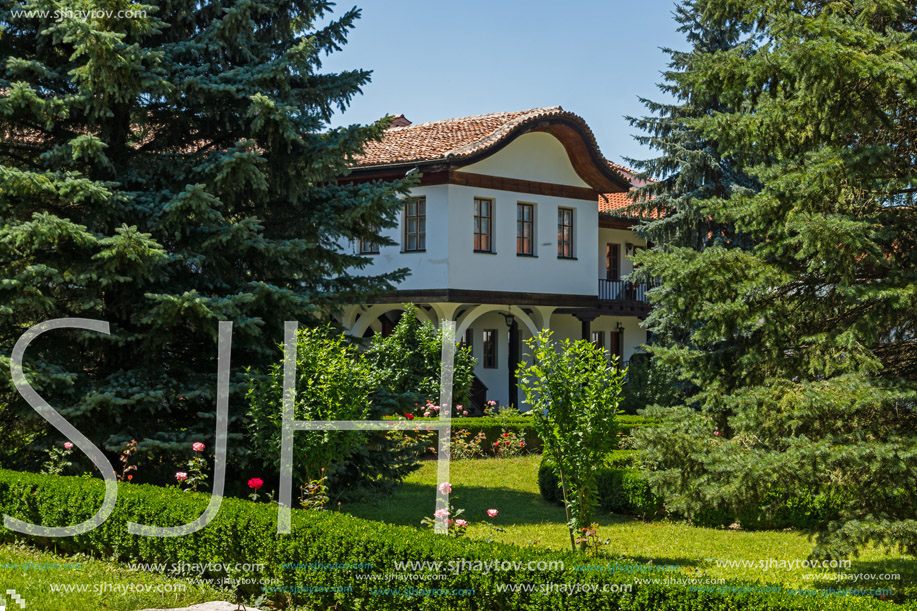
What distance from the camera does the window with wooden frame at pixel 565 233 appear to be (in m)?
25.0

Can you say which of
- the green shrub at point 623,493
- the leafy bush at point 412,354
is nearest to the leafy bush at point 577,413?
the green shrub at point 623,493

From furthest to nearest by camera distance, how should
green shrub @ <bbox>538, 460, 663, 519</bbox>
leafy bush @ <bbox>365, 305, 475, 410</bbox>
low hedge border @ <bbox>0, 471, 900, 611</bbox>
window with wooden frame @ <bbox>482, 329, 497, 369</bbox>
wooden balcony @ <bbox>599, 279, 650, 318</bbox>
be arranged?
wooden balcony @ <bbox>599, 279, 650, 318</bbox> < window with wooden frame @ <bbox>482, 329, 497, 369</bbox> < leafy bush @ <bbox>365, 305, 475, 410</bbox> < green shrub @ <bbox>538, 460, 663, 519</bbox> < low hedge border @ <bbox>0, 471, 900, 611</bbox>

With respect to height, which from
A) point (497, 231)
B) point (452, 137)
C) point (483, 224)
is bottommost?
point (497, 231)

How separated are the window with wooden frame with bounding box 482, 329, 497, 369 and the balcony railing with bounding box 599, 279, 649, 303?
394cm

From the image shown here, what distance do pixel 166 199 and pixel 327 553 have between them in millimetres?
5583

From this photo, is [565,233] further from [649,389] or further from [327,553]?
[327,553]

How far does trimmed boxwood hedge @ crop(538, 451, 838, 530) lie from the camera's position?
11.6 metres

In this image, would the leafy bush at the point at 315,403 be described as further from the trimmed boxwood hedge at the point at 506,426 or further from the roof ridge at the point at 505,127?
the roof ridge at the point at 505,127

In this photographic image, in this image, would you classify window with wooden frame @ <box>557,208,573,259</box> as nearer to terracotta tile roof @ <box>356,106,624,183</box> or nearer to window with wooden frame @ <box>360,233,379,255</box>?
terracotta tile roof @ <box>356,106,624,183</box>

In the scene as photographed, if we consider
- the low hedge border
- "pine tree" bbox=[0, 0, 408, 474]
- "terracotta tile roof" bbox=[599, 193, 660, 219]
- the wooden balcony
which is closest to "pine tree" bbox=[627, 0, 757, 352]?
"terracotta tile roof" bbox=[599, 193, 660, 219]

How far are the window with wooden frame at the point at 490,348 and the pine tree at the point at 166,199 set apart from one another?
14.0m

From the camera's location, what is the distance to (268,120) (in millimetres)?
11180

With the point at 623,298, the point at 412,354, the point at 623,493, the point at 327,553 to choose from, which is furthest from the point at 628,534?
the point at 623,298

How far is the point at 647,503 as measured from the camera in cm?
1241
